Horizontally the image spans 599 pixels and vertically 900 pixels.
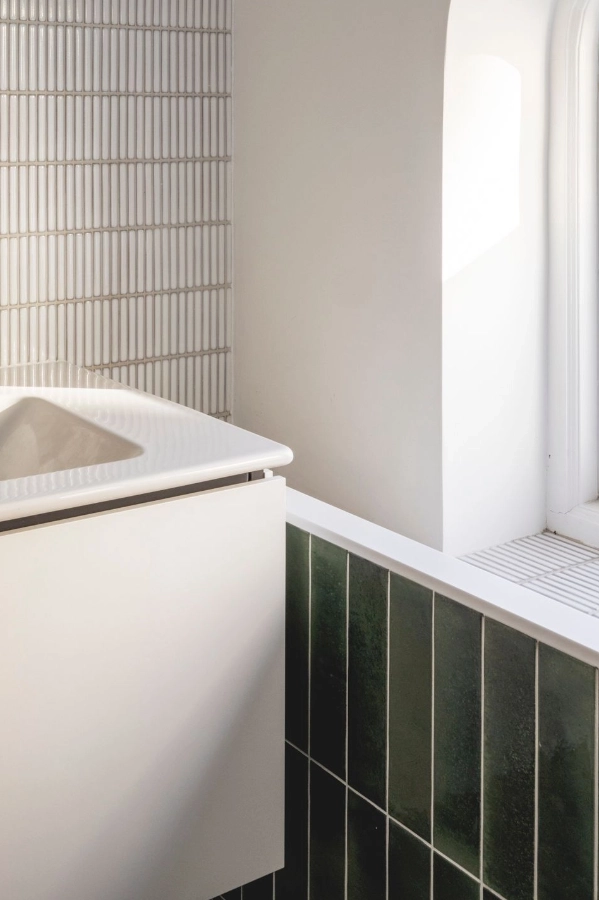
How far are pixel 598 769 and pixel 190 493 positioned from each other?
18.7 inches

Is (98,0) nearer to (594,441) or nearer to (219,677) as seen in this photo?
(594,441)

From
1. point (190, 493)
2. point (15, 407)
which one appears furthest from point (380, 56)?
point (190, 493)

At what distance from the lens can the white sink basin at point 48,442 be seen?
1.21 m

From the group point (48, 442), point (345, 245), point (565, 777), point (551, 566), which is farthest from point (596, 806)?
point (345, 245)

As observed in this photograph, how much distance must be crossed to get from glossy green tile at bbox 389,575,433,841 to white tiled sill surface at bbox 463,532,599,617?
63 cm

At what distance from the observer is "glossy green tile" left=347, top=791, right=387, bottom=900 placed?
3.52ft

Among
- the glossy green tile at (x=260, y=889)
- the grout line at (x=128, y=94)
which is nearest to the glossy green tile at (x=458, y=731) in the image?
the glossy green tile at (x=260, y=889)

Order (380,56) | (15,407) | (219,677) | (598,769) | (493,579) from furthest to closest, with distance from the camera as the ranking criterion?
(380,56), (15,407), (219,677), (493,579), (598,769)

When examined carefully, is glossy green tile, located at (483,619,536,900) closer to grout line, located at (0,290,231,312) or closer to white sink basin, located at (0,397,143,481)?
white sink basin, located at (0,397,143,481)

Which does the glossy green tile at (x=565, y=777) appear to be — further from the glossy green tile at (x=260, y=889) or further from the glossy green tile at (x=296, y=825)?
the glossy green tile at (x=260, y=889)

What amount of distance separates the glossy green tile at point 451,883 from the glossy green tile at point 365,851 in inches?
3.4

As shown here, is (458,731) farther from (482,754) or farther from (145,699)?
(145,699)

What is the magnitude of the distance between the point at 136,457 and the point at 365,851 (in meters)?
0.49

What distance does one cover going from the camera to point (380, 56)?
1819mm
